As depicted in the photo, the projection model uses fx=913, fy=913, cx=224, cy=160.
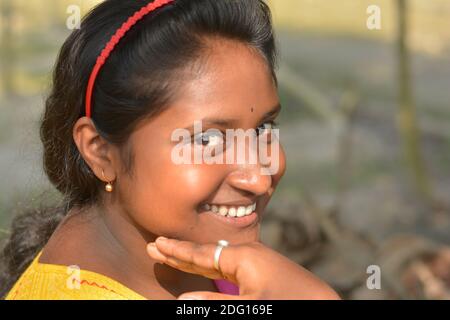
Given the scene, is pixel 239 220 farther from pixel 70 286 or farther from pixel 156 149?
pixel 70 286

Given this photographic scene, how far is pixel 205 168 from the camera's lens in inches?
86.9

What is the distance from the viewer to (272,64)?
2.54 metres

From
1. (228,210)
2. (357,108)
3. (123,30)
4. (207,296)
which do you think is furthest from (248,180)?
(357,108)

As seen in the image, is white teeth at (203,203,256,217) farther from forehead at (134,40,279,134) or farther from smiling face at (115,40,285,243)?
forehead at (134,40,279,134)

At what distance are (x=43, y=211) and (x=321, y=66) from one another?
3.71 m

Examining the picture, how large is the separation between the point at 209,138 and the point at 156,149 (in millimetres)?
135

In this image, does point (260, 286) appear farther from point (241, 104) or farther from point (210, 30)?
point (210, 30)

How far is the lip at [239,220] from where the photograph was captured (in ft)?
7.48

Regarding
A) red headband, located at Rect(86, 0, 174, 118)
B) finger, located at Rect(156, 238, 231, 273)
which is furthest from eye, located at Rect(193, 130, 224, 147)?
red headband, located at Rect(86, 0, 174, 118)

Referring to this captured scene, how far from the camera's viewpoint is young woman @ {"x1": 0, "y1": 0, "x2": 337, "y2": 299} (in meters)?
2.21

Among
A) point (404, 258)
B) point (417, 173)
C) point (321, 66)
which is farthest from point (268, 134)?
point (321, 66)

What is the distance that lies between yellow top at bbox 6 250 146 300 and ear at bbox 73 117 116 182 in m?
0.27

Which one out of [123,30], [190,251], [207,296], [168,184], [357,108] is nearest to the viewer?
[207,296]

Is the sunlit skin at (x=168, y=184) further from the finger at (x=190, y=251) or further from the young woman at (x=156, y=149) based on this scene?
the finger at (x=190, y=251)
